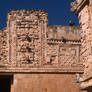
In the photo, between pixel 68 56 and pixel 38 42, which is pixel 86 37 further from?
pixel 68 56

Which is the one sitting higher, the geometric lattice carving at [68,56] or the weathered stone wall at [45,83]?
the geometric lattice carving at [68,56]

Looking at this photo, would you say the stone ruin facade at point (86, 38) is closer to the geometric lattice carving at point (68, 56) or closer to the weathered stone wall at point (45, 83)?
the weathered stone wall at point (45, 83)

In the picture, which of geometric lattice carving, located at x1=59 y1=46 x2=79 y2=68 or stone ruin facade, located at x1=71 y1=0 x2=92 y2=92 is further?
geometric lattice carving, located at x1=59 y1=46 x2=79 y2=68

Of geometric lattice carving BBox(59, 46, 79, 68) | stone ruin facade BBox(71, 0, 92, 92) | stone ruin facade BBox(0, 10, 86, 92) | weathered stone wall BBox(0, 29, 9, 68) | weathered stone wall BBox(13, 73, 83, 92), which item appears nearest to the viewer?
stone ruin facade BBox(71, 0, 92, 92)

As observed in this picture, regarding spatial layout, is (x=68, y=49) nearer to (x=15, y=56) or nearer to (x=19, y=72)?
(x=15, y=56)

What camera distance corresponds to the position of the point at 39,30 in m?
19.6

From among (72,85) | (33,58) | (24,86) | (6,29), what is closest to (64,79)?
(72,85)

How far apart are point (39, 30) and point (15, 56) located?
2.40 m

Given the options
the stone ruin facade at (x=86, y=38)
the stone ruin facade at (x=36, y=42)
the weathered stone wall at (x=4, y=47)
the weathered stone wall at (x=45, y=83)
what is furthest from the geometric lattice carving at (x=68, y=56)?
the stone ruin facade at (x=86, y=38)

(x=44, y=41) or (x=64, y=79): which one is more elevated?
(x=44, y=41)

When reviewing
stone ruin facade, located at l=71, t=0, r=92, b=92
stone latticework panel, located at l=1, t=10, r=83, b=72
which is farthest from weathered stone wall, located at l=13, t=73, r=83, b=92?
stone latticework panel, located at l=1, t=10, r=83, b=72

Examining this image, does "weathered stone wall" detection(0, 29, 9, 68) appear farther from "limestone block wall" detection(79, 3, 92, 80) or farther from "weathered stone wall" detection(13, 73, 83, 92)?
"limestone block wall" detection(79, 3, 92, 80)

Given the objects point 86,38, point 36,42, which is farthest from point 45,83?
point 36,42

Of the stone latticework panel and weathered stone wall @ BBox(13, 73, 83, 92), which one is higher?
the stone latticework panel
